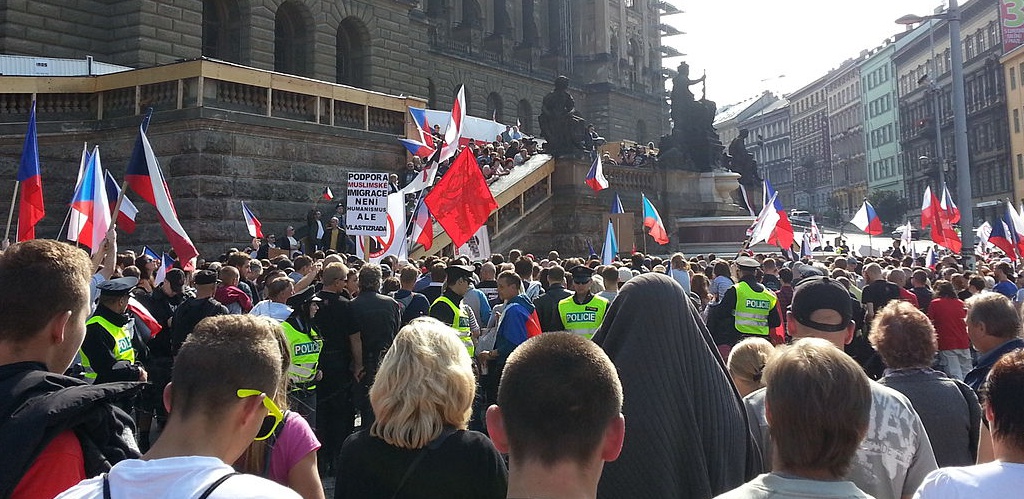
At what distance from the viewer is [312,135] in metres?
20.6

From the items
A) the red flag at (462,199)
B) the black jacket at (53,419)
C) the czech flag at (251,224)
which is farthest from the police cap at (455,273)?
the czech flag at (251,224)

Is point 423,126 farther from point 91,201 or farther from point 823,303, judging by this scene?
point 823,303

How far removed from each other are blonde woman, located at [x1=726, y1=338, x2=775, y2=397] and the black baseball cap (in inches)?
10.6

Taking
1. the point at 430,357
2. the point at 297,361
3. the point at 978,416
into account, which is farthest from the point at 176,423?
the point at 297,361

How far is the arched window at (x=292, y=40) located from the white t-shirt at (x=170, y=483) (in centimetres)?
2995

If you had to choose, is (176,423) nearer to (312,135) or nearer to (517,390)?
(517,390)

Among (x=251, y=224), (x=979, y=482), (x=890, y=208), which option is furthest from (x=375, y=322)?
(x=890, y=208)

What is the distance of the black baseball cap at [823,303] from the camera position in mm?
4469

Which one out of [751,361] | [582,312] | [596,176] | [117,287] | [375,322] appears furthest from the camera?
[596,176]

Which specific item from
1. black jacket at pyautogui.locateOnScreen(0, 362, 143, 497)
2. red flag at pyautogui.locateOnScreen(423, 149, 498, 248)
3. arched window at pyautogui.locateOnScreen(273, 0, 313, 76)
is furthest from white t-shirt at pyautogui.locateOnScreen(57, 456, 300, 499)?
arched window at pyautogui.locateOnScreen(273, 0, 313, 76)

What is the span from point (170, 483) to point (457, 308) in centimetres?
619

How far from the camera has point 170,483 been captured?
6.61 feet

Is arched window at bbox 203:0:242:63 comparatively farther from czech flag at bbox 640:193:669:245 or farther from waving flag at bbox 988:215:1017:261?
waving flag at bbox 988:215:1017:261

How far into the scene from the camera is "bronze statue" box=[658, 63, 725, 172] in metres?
30.8
